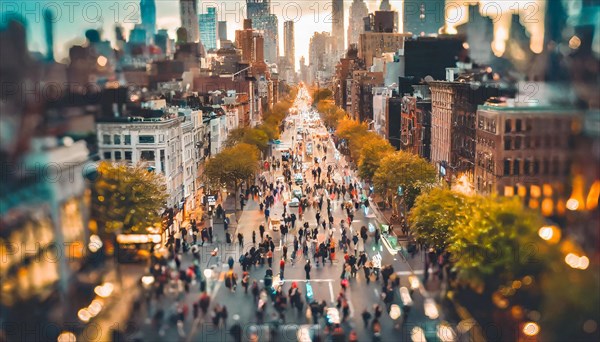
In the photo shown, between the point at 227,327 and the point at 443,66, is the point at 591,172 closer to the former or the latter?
the point at 227,327

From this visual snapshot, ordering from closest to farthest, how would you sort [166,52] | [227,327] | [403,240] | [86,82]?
[86,82]
[166,52]
[227,327]
[403,240]

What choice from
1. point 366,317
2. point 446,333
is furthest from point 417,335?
point 446,333

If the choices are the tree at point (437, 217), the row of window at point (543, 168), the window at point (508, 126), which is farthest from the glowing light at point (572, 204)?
the window at point (508, 126)

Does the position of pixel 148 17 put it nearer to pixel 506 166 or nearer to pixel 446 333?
pixel 446 333

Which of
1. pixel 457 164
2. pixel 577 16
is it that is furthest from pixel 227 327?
pixel 457 164

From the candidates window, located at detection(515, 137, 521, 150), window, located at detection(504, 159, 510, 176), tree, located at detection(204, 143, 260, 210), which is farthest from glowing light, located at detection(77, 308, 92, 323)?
tree, located at detection(204, 143, 260, 210)

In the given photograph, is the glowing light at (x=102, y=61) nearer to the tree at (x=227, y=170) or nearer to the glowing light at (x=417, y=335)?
the glowing light at (x=417, y=335)
